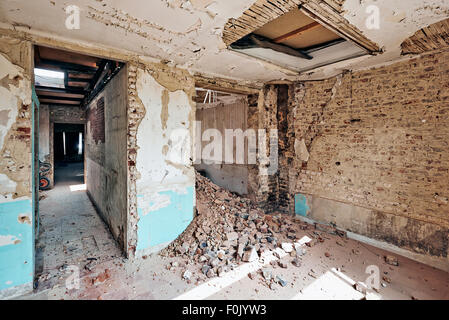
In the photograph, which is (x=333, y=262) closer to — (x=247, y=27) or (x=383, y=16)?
(x=383, y=16)

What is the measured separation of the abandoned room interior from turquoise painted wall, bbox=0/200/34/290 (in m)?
0.01

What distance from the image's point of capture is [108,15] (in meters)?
2.06

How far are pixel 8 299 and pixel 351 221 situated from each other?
4.87 metres

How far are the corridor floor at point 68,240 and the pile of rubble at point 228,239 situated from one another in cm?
110

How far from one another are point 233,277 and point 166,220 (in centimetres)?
136

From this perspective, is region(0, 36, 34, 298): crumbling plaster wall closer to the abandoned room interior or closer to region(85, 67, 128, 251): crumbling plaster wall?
the abandoned room interior

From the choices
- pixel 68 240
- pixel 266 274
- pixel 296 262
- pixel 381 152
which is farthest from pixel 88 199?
pixel 381 152

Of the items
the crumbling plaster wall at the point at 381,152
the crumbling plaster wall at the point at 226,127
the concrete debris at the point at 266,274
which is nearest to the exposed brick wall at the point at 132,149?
the concrete debris at the point at 266,274

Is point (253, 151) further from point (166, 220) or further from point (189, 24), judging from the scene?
point (189, 24)

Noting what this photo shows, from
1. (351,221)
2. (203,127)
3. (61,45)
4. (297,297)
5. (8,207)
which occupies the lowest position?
(297,297)

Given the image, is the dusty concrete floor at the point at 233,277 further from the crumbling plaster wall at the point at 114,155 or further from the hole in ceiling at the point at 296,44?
the hole in ceiling at the point at 296,44

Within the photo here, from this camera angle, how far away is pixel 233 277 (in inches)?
105

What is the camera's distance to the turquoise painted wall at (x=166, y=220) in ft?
10.4

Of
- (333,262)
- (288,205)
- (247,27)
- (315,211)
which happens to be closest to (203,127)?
(288,205)
